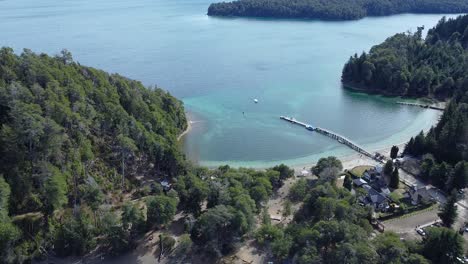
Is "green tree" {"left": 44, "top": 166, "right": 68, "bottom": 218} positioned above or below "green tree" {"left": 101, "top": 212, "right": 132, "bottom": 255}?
above

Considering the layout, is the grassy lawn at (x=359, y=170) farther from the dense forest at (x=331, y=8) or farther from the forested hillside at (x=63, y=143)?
the dense forest at (x=331, y=8)

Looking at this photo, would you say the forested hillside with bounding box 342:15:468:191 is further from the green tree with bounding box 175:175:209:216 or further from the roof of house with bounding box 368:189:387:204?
the green tree with bounding box 175:175:209:216

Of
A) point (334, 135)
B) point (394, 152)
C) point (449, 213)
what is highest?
point (394, 152)

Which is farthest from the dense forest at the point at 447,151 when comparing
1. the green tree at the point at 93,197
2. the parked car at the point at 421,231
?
the green tree at the point at 93,197

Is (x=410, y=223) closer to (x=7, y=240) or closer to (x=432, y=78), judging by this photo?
(x=7, y=240)

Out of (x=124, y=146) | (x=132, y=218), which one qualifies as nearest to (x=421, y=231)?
(x=132, y=218)

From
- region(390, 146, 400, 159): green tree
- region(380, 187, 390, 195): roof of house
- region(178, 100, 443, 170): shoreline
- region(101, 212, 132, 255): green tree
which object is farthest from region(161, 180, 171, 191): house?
region(390, 146, 400, 159): green tree
